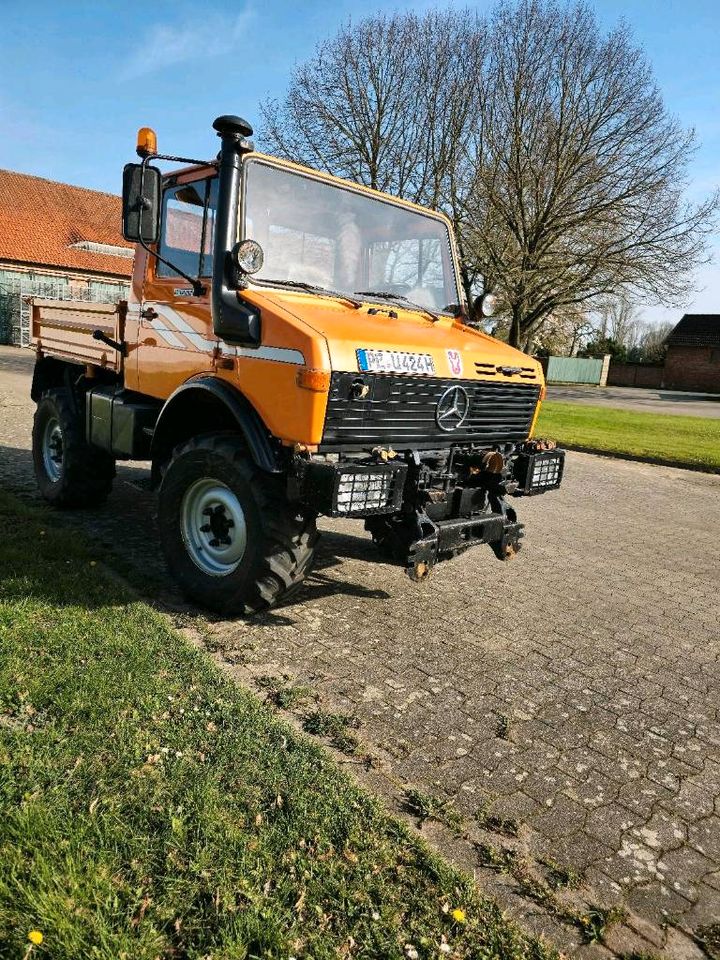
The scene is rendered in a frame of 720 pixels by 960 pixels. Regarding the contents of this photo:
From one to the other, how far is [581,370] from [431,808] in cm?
4343

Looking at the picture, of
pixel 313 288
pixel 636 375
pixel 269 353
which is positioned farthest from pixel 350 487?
pixel 636 375

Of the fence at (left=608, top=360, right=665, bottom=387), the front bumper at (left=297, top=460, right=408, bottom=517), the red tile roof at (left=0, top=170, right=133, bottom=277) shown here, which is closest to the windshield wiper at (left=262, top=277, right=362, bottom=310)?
the front bumper at (left=297, top=460, right=408, bottom=517)

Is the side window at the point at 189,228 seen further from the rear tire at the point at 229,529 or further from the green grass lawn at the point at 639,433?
the green grass lawn at the point at 639,433

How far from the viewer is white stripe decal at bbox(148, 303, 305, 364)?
12.3 feet

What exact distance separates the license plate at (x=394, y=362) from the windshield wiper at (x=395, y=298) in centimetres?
87

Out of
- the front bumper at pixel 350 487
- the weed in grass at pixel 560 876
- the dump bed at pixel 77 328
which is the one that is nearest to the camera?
the weed in grass at pixel 560 876

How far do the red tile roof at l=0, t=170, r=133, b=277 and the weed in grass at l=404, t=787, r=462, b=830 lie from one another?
3255 centimetres

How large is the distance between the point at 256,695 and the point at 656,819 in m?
1.84

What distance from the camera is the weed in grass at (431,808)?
2.68m

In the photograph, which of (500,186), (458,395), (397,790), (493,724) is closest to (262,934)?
(397,790)

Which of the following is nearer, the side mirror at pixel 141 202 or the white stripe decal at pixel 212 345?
the white stripe decal at pixel 212 345

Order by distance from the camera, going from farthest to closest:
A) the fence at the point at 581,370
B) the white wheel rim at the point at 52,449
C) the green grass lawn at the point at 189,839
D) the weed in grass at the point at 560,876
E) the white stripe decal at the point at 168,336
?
the fence at the point at 581,370
the white wheel rim at the point at 52,449
the white stripe decal at the point at 168,336
the weed in grass at the point at 560,876
the green grass lawn at the point at 189,839

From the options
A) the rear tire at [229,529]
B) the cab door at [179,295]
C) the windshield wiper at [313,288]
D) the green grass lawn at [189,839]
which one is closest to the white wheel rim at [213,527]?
the rear tire at [229,529]

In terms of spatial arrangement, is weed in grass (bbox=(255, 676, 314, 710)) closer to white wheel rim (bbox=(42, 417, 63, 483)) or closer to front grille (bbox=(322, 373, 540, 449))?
front grille (bbox=(322, 373, 540, 449))
